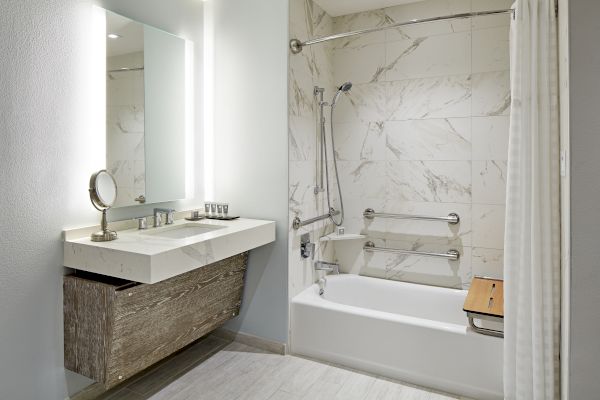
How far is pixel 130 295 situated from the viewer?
1997 millimetres

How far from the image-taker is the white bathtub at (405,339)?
2223 millimetres

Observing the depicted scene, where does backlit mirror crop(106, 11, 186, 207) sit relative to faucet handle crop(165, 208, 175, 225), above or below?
above

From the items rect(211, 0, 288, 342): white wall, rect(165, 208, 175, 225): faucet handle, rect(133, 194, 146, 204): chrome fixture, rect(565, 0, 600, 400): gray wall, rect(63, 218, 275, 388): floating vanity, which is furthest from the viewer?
rect(211, 0, 288, 342): white wall

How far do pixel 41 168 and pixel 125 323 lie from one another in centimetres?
84

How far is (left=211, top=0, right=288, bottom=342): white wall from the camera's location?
8.91 ft

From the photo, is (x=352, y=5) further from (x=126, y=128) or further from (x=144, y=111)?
(x=126, y=128)

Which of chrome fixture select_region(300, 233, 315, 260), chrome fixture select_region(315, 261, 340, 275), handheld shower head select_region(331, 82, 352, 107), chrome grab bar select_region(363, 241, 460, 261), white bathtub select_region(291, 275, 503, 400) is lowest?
white bathtub select_region(291, 275, 503, 400)

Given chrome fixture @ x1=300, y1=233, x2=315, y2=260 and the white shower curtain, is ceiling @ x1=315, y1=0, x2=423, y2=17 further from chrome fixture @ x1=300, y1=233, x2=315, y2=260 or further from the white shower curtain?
chrome fixture @ x1=300, y1=233, x2=315, y2=260

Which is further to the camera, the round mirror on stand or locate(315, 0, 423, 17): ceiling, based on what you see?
locate(315, 0, 423, 17): ceiling

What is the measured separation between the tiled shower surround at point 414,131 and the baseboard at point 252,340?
0.46m

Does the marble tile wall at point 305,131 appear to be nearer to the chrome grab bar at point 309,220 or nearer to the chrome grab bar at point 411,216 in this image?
the chrome grab bar at point 309,220

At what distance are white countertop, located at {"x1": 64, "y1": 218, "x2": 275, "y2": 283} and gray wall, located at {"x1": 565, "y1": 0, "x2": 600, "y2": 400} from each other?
1641 millimetres

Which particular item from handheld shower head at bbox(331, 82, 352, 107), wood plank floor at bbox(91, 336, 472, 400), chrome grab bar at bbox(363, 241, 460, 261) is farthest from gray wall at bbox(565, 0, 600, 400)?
handheld shower head at bbox(331, 82, 352, 107)

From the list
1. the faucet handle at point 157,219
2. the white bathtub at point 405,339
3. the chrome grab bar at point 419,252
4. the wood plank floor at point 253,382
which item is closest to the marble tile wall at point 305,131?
the white bathtub at point 405,339
